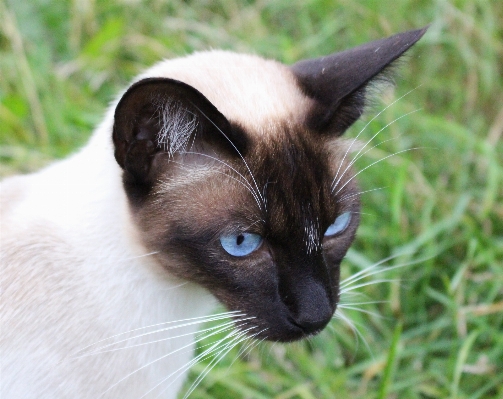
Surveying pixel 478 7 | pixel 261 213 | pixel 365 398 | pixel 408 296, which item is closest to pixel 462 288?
pixel 408 296

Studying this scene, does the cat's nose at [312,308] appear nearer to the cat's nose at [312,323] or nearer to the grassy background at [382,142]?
the cat's nose at [312,323]

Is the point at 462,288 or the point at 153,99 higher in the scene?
the point at 153,99

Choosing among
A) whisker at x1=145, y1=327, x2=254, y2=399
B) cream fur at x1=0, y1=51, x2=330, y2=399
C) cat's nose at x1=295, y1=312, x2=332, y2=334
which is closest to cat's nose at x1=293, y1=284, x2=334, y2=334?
cat's nose at x1=295, y1=312, x2=332, y2=334

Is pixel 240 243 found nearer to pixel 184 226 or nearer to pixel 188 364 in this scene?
pixel 184 226

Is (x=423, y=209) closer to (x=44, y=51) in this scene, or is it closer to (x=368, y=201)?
(x=368, y=201)

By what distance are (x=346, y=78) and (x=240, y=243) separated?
1.74 ft

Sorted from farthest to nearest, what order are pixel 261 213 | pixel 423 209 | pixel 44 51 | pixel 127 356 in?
pixel 44 51
pixel 423 209
pixel 127 356
pixel 261 213

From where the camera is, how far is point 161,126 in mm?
1658

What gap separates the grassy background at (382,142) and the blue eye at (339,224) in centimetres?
56

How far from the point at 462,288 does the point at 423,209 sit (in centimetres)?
45

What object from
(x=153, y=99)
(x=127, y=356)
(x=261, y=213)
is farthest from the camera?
(x=127, y=356)

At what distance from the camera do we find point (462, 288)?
3.00 meters

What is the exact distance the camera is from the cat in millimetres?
1719

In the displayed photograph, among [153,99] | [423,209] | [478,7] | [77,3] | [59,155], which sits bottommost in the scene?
[423,209]
